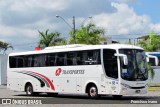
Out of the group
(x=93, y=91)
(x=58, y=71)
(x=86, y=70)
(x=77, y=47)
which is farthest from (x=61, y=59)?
(x=93, y=91)

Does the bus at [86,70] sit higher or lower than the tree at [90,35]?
lower

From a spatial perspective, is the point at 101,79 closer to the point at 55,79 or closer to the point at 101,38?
the point at 55,79

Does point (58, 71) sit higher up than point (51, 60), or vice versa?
point (51, 60)

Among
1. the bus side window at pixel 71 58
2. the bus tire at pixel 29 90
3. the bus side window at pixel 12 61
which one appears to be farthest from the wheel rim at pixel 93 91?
the bus side window at pixel 12 61

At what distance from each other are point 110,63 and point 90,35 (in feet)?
99.6

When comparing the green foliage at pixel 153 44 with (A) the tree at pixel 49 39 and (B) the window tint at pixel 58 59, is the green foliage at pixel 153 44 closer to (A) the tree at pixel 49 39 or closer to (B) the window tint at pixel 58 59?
(A) the tree at pixel 49 39

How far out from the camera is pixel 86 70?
24203 millimetres

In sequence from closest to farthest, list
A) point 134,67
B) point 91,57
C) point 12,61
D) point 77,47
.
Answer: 1. point 134,67
2. point 91,57
3. point 77,47
4. point 12,61

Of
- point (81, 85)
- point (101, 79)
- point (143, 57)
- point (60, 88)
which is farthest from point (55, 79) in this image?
point (143, 57)

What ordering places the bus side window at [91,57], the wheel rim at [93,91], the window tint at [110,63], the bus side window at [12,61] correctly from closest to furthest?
the window tint at [110,63] < the bus side window at [91,57] < the wheel rim at [93,91] < the bus side window at [12,61]

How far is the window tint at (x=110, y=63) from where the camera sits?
74.4ft

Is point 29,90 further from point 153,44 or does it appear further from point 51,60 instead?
point 153,44

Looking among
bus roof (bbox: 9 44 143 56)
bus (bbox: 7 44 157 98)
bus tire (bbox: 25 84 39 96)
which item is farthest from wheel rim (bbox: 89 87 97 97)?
bus tire (bbox: 25 84 39 96)

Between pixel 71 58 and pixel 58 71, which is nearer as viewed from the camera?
pixel 71 58
